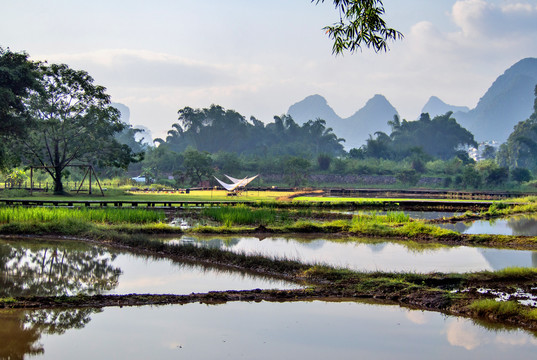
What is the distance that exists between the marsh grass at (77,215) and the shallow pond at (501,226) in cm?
1237

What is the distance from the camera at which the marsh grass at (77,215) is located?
20.6 metres

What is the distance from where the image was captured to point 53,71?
41.1 meters

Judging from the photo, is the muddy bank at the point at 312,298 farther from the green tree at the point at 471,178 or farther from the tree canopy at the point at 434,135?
the tree canopy at the point at 434,135

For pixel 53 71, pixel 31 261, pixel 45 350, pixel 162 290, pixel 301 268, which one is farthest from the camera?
pixel 53 71

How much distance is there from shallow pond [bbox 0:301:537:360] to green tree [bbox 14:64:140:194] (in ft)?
110

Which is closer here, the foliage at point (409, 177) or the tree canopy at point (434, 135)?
the foliage at point (409, 177)

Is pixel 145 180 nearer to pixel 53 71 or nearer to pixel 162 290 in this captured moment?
pixel 53 71

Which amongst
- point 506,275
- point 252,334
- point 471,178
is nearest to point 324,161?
point 471,178

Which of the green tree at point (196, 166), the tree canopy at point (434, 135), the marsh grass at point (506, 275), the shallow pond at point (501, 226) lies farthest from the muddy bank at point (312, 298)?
the tree canopy at point (434, 135)

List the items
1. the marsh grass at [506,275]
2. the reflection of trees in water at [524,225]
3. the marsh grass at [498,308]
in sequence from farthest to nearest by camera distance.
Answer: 1. the reflection of trees in water at [524,225]
2. the marsh grass at [506,275]
3. the marsh grass at [498,308]

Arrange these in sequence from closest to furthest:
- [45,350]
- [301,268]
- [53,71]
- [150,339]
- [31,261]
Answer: [45,350]
[150,339]
[301,268]
[31,261]
[53,71]

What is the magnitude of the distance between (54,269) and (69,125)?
3082 centimetres

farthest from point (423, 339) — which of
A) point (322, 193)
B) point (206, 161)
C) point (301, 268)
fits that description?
point (206, 161)

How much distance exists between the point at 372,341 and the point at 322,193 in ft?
138
